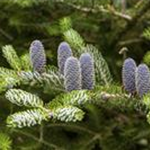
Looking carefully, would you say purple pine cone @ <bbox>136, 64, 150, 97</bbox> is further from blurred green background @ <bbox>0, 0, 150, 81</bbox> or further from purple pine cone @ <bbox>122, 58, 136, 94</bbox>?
blurred green background @ <bbox>0, 0, 150, 81</bbox>

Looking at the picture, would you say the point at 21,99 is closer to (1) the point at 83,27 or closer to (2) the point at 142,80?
(2) the point at 142,80

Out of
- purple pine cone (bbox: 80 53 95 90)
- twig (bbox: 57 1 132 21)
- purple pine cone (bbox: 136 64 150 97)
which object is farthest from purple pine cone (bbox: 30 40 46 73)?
twig (bbox: 57 1 132 21)

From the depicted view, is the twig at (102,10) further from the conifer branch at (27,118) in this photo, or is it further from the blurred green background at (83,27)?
the conifer branch at (27,118)

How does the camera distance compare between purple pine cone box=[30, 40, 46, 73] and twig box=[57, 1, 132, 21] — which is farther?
twig box=[57, 1, 132, 21]

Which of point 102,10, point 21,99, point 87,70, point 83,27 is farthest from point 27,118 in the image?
point 83,27

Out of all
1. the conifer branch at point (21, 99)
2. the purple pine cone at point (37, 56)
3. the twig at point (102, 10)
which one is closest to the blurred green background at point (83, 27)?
the twig at point (102, 10)

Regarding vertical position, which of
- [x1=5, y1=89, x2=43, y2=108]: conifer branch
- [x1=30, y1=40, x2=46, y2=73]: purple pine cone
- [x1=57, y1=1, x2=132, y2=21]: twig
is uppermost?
[x1=57, y1=1, x2=132, y2=21]: twig
